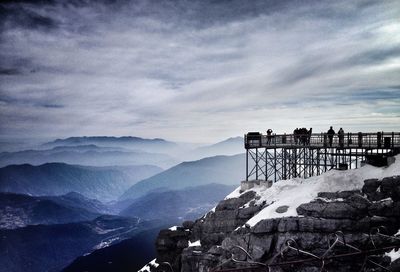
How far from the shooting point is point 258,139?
58781 millimetres

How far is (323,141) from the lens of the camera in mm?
47844

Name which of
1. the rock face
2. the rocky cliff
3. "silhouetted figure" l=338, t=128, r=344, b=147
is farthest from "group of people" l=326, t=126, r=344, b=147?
the rock face

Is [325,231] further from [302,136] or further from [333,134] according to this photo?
[302,136]

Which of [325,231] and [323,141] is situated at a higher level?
[323,141]

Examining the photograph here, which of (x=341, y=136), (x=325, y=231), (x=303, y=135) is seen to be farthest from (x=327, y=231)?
(x=303, y=135)

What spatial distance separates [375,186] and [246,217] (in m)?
18.2

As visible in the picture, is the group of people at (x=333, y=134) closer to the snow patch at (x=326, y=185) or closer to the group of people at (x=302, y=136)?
the group of people at (x=302, y=136)

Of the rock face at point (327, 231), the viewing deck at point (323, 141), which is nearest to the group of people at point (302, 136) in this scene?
the viewing deck at point (323, 141)

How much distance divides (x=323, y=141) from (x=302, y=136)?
4.03m

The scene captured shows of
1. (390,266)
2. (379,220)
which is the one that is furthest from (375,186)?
(390,266)

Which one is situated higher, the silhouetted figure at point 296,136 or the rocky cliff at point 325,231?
the silhouetted figure at point 296,136

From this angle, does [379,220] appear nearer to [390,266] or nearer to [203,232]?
[390,266]

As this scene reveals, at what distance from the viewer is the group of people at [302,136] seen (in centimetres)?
5053

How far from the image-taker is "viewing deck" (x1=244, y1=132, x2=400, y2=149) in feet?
137
